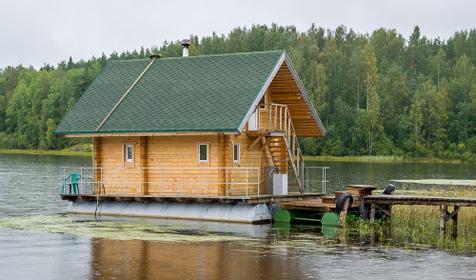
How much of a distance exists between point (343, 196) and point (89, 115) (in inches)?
519

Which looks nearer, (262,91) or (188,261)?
(188,261)

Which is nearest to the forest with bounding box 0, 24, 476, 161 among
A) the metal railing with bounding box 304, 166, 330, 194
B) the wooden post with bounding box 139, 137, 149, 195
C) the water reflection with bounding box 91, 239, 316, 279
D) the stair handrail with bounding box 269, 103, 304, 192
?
the metal railing with bounding box 304, 166, 330, 194

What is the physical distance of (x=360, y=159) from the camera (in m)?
121

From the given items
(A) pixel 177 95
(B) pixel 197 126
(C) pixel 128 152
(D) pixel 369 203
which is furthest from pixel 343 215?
(C) pixel 128 152

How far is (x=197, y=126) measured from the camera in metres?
35.7

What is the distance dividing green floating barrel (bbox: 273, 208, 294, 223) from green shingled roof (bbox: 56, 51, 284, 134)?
167 inches

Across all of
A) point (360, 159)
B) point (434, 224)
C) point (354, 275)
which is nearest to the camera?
point (354, 275)

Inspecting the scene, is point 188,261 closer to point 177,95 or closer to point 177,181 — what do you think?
point 177,181

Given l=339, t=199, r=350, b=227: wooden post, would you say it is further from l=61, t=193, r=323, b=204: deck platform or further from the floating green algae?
the floating green algae

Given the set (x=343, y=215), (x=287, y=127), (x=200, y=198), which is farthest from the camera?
(x=287, y=127)

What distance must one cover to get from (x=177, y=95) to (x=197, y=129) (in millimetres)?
4037

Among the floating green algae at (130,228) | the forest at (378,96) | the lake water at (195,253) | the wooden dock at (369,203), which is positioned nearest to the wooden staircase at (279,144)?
the wooden dock at (369,203)

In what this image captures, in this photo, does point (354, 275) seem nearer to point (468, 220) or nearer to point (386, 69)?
point (468, 220)

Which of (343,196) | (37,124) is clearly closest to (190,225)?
(343,196)
